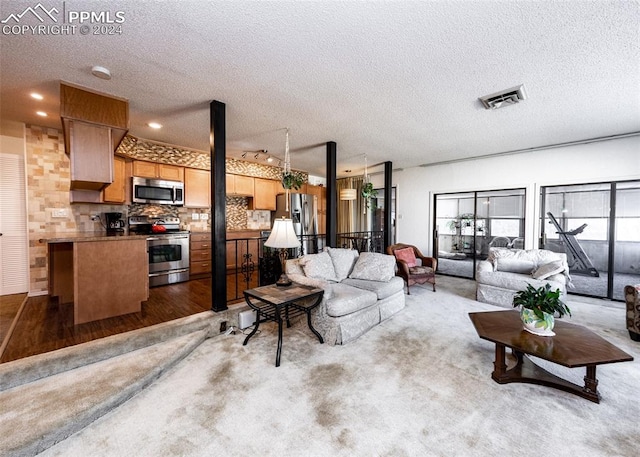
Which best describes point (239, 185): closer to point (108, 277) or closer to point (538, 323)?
point (108, 277)

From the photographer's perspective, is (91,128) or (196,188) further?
(196,188)

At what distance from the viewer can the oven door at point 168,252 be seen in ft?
14.2

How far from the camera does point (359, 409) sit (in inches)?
71.8

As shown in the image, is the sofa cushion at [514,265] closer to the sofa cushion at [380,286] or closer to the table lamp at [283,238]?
the sofa cushion at [380,286]

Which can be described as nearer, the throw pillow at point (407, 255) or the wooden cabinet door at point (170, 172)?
the wooden cabinet door at point (170, 172)

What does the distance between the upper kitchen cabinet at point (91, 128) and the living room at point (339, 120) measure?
0.15m

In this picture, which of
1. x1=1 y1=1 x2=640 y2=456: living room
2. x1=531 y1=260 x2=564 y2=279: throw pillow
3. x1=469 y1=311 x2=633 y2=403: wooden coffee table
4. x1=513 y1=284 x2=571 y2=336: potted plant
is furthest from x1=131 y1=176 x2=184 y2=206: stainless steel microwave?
x1=531 y1=260 x2=564 y2=279: throw pillow

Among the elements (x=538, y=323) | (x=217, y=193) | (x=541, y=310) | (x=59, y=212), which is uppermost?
(x=217, y=193)

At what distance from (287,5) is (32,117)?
13.2 feet

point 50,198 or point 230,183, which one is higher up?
point 230,183

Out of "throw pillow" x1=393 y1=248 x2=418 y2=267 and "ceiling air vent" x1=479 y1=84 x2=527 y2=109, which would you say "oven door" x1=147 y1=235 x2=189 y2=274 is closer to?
"throw pillow" x1=393 y1=248 x2=418 y2=267

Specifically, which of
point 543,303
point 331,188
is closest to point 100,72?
point 331,188

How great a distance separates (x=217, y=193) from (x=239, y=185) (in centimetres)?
284

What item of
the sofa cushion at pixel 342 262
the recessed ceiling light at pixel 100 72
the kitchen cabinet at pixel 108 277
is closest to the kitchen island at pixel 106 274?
the kitchen cabinet at pixel 108 277
